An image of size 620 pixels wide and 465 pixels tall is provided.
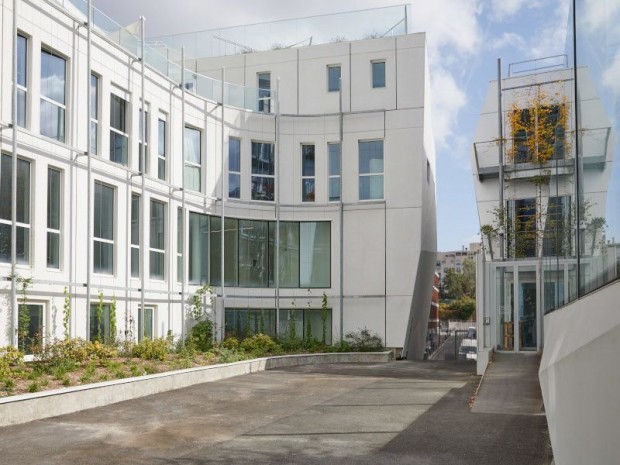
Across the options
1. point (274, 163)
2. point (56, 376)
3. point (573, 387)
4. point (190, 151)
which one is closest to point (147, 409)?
point (56, 376)

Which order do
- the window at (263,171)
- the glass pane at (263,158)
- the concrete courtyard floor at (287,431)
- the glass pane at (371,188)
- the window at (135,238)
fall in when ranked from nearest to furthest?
the concrete courtyard floor at (287,431), the window at (135,238), the glass pane at (371,188), the window at (263,171), the glass pane at (263,158)

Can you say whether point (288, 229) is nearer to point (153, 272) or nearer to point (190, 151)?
point (190, 151)

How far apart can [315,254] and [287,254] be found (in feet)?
3.56

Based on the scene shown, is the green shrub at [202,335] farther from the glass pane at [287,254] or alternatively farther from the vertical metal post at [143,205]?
the glass pane at [287,254]

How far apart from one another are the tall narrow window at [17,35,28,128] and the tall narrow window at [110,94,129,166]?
11.9ft

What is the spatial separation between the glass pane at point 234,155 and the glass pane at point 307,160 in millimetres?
2533

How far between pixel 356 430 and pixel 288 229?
1704 centimetres

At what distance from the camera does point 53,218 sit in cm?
1702

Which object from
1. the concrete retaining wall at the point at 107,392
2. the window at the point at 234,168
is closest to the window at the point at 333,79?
the window at the point at 234,168

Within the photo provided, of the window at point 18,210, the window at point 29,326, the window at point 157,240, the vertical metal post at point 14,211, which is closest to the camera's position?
the vertical metal post at point 14,211

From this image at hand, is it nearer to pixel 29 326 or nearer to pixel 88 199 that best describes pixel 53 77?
pixel 88 199

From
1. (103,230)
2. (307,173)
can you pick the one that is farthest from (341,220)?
(103,230)

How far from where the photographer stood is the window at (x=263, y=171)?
2617cm

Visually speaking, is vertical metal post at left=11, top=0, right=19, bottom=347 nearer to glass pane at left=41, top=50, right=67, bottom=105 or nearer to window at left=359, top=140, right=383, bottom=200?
glass pane at left=41, top=50, right=67, bottom=105
